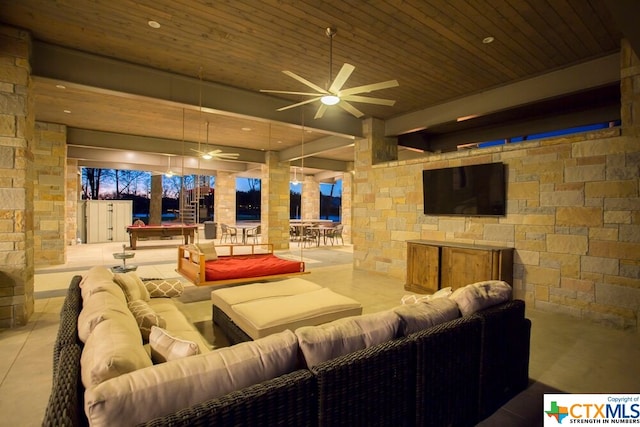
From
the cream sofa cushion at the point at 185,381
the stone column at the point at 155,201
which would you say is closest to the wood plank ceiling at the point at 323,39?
the cream sofa cushion at the point at 185,381

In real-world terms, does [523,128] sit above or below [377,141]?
above

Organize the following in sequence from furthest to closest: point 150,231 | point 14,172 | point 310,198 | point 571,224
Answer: point 310,198, point 150,231, point 571,224, point 14,172

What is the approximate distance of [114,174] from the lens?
15680mm

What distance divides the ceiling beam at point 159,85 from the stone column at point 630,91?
13.6 feet

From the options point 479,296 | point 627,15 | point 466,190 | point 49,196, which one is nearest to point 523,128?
point 466,190

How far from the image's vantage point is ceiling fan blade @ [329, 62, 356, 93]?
300 cm

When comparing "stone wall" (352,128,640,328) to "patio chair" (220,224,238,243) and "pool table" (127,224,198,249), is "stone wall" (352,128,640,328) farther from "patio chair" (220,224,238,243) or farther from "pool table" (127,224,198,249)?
"pool table" (127,224,198,249)

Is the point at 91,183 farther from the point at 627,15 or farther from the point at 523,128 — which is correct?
the point at 627,15

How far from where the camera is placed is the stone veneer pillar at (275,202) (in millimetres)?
9828

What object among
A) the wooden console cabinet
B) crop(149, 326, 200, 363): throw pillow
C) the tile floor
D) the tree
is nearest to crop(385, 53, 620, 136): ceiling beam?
the wooden console cabinet

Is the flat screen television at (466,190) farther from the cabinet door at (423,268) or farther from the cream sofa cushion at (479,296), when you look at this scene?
the cream sofa cushion at (479,296)

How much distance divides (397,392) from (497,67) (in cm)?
453

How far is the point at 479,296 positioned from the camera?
7.07 feet

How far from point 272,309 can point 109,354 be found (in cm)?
168
